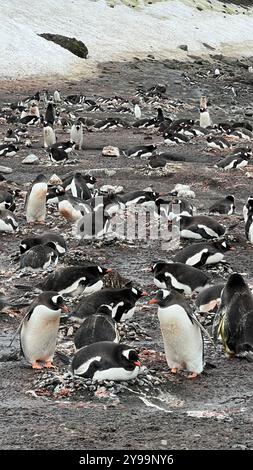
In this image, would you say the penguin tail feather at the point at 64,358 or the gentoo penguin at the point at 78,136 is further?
the gentoo penguin at the point at 78,136

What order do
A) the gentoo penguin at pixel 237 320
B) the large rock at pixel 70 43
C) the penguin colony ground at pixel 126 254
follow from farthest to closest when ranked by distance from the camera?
the large rock at pixel 70 43, the gentoo penguin at pixel 237 320, the penguin colony ground at pixel 126 254

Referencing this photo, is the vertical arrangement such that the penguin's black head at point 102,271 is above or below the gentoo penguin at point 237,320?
below

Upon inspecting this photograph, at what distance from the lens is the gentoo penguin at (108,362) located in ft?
18.7

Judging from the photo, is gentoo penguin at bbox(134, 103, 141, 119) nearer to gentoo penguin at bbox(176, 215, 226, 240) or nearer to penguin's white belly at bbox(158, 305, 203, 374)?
gentoo penguin at bbox(176, 215, 226, 240)

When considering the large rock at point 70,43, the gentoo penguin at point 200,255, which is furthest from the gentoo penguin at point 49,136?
the large rock at point 70,43

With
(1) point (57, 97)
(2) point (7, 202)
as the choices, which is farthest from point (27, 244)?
(1) point (57, 97)

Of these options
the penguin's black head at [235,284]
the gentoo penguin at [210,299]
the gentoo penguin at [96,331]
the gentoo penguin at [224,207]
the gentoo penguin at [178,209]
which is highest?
the penguin's black head at [235,284]

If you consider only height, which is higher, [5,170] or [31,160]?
[5,170]

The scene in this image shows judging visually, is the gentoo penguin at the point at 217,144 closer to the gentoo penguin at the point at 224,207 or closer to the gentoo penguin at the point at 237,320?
the gentoo penguin at the point at 224,207

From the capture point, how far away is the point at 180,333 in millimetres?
6133

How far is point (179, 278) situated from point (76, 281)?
92 cm

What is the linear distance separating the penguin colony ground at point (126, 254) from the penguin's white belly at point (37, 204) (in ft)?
0.06

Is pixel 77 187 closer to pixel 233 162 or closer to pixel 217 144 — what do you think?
pixel 233 162
